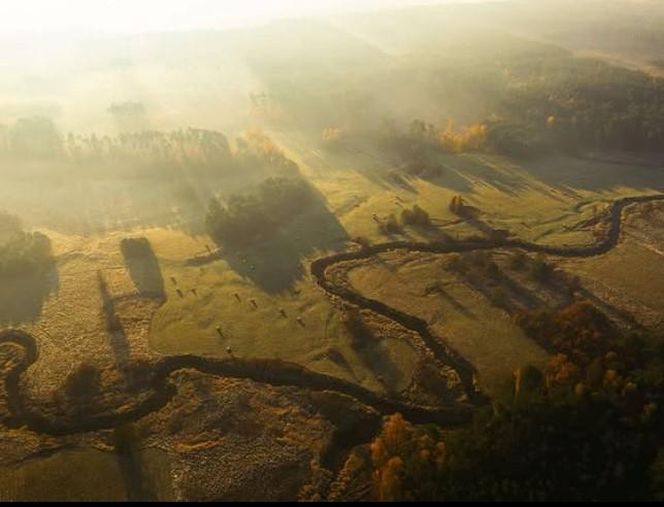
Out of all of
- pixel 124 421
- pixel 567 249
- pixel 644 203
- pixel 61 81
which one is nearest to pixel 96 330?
pixel 124 421

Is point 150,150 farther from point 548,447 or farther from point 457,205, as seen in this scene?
point 548,447

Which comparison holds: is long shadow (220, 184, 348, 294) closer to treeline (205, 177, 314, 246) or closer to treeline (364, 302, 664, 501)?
treeline (205, 177, 314, 246)

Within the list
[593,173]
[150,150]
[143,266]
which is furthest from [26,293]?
[593,173]

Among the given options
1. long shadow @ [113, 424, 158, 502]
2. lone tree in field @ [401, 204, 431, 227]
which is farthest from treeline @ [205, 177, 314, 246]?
long shadow @ [113, 424, 158, 502]

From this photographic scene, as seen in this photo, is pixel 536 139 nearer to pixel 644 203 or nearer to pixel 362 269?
pixel 644 203

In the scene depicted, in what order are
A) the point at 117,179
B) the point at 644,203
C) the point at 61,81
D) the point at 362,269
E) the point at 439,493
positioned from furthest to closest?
1. the point at 61,81
2. the point at 117,179
3. the point at 644,203
4. the point at 362,269
5. the point at 439,493

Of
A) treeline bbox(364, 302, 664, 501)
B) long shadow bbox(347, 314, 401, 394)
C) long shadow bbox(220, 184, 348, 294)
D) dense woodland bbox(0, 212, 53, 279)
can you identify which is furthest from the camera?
long shadow bbox(220, 184, 348, 294)
